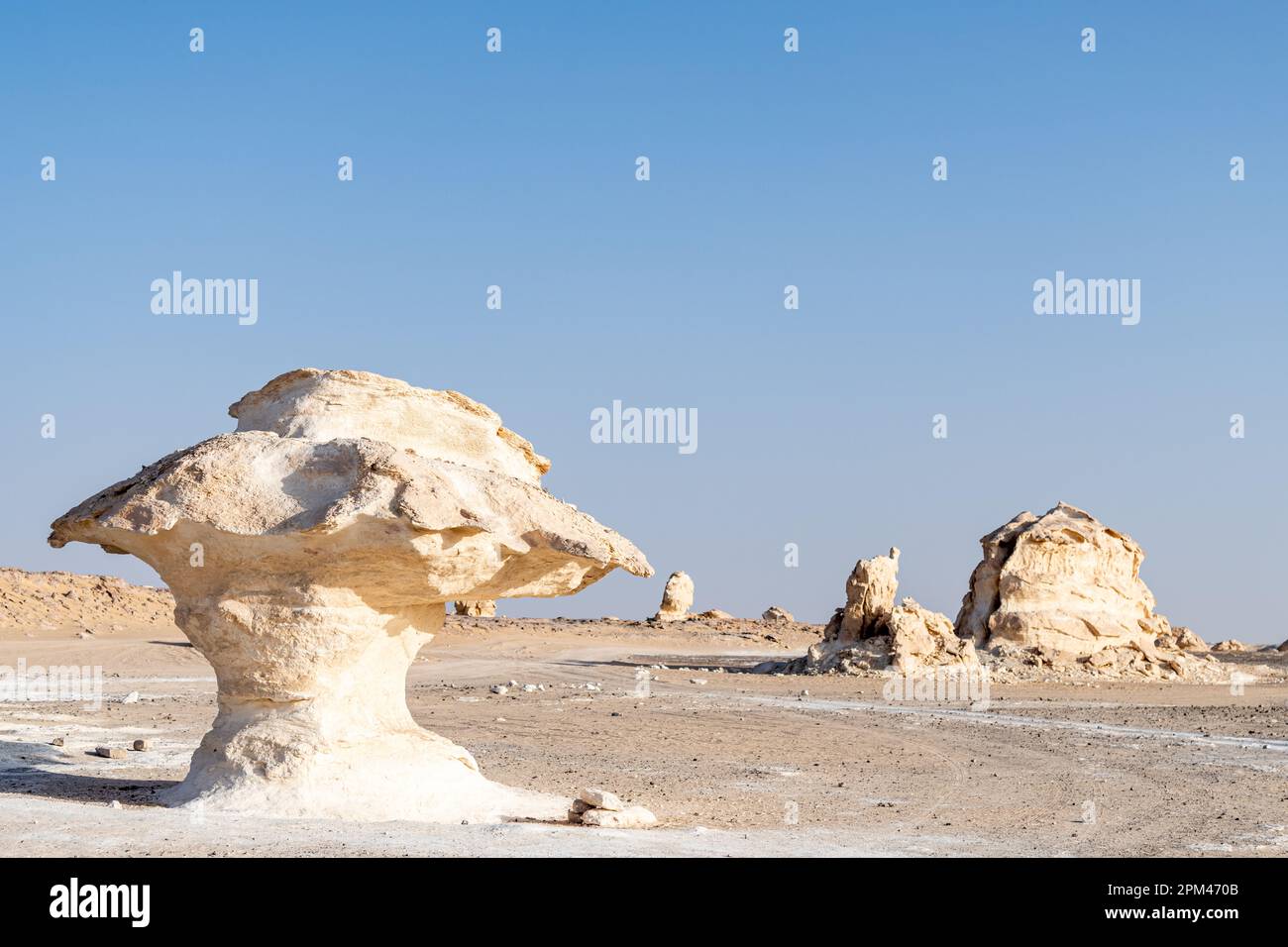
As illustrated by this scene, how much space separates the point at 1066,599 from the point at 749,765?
51.0 ft

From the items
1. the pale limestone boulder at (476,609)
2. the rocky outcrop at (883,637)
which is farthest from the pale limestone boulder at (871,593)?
the pale limestone boulder at (476,609)

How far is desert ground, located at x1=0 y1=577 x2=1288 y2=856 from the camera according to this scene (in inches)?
320

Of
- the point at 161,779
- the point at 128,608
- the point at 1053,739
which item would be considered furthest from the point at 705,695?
the point at 128,608

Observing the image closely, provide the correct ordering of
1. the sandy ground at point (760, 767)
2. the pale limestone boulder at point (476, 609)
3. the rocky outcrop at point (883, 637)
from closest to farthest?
the sandy ground at point (760, 767)
the rocky outcrop at point (883, 637)
the pale limestone boulder at point (476, 609)

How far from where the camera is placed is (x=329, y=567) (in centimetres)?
903

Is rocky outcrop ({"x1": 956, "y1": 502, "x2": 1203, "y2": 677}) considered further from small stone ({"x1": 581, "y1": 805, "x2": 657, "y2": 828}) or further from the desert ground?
small stone ({"x1": 581, "y1": 805, "x2": 657, "y2": 828})

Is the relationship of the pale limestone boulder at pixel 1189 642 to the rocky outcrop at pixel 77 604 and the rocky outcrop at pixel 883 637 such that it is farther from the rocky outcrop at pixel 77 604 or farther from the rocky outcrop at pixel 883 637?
the rocky outcrop at pixel 77 604

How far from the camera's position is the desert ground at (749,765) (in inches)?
320

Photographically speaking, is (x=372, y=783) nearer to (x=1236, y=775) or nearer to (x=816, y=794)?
(x=816, y=794)

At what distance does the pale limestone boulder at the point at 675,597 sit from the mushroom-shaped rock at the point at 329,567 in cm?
3788

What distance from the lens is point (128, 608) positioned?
→ 129 ft

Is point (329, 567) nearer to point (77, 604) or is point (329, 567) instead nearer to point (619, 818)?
point (619, 818)

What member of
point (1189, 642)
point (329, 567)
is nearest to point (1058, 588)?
point (1189, 642)

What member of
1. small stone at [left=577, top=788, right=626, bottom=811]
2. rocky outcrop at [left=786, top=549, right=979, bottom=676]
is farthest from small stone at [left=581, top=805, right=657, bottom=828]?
rocky outcrop at [left=786, top=549, right=979, bottom=676]
